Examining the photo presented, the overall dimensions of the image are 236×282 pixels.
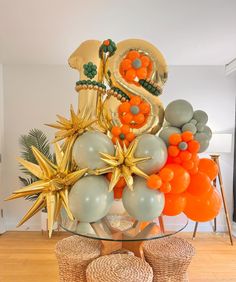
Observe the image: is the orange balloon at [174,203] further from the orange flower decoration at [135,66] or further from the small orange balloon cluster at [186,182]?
the orange flower decoration at [135,66]

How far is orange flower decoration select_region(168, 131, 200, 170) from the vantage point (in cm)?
64

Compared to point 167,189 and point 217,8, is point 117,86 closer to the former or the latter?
point 167,189

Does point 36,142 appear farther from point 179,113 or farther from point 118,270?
point 179,113

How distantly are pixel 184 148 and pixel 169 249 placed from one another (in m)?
0.87

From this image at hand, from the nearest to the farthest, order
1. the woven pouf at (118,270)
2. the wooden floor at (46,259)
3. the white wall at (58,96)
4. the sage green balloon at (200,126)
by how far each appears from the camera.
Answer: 1. the sage green balloon at (200,126)
2. the woven pouf at (118,270)
3. the wooden floor at (46,259)
4. the white wall at (58,96)

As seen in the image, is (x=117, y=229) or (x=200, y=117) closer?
(x=200, y=117)

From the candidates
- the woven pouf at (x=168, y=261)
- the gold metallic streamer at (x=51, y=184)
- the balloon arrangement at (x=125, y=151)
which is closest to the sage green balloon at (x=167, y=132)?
the balloon arrangement at (x=125, y=151)

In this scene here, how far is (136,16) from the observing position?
1846mm

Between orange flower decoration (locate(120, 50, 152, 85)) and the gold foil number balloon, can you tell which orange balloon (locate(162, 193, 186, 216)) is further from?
orange flower decoration (locate(120, 50, 152, 85))

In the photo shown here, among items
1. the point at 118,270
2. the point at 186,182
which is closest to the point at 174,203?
the point at 186,182

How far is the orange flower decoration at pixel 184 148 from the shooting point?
64cm

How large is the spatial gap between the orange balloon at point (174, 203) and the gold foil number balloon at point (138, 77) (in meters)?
0.21

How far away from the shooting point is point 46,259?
235 centimetres

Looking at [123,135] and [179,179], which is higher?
[123,135]
